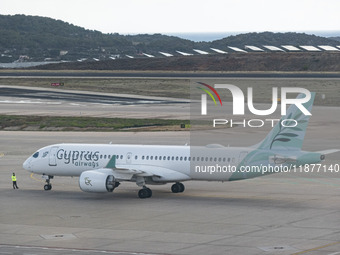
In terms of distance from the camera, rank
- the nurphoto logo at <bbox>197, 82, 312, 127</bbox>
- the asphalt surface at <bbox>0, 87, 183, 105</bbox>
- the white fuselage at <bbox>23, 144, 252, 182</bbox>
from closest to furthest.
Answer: the nurphoto logo at <bbox>197, 82, 312, 127</bbox> < the white fuselage at <bbox>23, 144, 252, 182</bbox> < the asphalt surface at <bbox>0, 87, 183, 105</bbox>

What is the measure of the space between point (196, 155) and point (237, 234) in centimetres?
1208

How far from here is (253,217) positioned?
1857 inches

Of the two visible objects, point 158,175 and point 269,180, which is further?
point 269,180

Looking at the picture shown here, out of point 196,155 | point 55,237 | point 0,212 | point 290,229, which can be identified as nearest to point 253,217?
point 290,229

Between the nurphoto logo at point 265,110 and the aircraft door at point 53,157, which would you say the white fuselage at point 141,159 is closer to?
the aircraft door at point 53,157

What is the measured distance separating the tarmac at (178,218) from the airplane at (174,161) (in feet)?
5.20

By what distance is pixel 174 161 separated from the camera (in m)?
54.6

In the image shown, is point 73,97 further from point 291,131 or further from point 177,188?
point 291,131

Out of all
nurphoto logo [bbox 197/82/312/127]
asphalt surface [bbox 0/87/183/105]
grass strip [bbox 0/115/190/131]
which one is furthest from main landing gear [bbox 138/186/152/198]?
asphalt surface [bbox 0/87/183/105]

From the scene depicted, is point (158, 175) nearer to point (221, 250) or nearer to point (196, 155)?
point (196, 155)

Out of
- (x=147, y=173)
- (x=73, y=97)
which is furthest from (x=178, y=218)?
(x=73, y=97)

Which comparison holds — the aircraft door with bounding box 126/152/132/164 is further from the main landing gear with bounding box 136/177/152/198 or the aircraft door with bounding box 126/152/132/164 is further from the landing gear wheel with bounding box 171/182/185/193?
the landing gear wheel with bounding box 171/182/185/193

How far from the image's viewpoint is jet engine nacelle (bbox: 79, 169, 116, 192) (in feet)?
174

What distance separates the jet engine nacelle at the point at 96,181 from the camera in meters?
53.2
